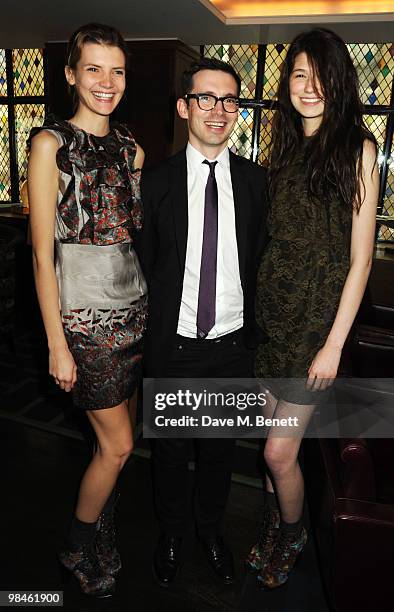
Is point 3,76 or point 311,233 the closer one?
point 311,233

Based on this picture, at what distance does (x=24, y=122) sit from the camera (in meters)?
6.59

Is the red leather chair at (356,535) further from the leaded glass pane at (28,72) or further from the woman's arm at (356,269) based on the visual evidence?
the leaded glass pane at (28,72)

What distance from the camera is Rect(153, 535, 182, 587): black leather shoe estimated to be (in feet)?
6.53

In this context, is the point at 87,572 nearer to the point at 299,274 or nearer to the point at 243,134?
the point at 299,274

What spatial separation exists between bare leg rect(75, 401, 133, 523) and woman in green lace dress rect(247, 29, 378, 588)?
0.54m

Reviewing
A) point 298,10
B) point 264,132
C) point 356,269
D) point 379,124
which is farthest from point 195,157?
point 379,124

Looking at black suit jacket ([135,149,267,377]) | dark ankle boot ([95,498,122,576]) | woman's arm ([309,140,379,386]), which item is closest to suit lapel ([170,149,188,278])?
black suit jacket ([135,149,267,377])

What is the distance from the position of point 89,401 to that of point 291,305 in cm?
78

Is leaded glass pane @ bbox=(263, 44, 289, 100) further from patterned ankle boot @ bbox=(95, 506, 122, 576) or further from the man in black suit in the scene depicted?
patterned ankle boot @ bbox=(95, 506, 122, 576)

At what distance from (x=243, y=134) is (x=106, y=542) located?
16.4 ft

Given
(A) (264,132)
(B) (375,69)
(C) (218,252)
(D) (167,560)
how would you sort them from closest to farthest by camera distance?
(C) (218,252)
(D) (167,560)
(B) (375,69)
(A) (264,132)

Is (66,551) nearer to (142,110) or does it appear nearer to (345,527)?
(345,527)

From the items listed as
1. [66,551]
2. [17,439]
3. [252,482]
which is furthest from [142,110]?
[66,551]

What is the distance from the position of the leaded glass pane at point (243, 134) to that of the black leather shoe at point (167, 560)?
15.8 ft
